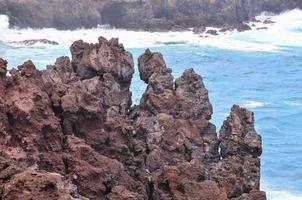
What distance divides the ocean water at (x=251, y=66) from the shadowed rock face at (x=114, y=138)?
14.3 feet

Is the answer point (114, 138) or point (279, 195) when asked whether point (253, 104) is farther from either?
point (114, 138)

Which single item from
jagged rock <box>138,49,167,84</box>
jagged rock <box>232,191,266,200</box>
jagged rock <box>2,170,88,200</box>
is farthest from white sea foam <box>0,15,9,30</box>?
Result: jagged rock <box>2,170,88,200</box>

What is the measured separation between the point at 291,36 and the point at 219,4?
35.4 ft

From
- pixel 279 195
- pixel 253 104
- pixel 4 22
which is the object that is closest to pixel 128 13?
pixel 4 22

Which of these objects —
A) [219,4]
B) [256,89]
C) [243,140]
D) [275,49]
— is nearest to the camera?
[243,140]

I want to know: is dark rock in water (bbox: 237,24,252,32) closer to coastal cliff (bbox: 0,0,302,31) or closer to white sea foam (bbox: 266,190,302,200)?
coastal cliff (bbox: 0,0,302,31)

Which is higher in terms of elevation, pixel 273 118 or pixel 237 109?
pixel 237 109

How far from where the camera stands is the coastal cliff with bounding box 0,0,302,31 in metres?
66.5

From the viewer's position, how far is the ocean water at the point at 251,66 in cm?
2553

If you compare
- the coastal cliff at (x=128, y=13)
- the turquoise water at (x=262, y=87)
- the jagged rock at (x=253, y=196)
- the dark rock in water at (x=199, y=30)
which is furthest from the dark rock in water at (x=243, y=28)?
the jagged rock at (x=253, y=196)

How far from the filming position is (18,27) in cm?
6419

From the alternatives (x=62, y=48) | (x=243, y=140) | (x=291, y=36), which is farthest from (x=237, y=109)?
(x=291, y=36)

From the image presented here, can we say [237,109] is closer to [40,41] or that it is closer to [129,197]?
[129,197]

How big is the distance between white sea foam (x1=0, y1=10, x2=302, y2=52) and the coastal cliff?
5.09ft
